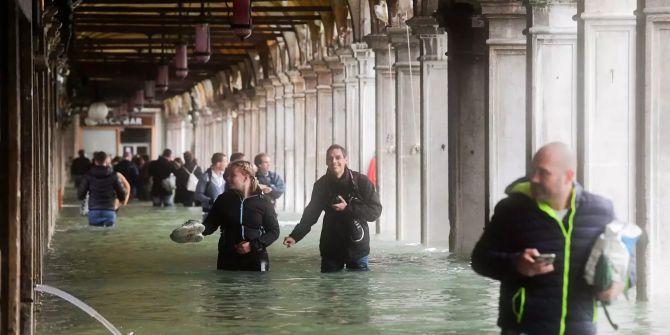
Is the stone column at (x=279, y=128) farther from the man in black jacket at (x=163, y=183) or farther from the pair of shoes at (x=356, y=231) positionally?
the pair of shoes at (x=356, y=231)

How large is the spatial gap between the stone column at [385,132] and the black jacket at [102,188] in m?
4.59

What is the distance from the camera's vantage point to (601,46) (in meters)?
14.5

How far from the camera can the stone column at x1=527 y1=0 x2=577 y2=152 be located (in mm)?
16312

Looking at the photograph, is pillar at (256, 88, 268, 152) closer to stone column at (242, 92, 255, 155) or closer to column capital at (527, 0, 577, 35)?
stone column at (242, 92, 255, 155)

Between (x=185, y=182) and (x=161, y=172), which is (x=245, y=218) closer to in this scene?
(x=185, y=182)

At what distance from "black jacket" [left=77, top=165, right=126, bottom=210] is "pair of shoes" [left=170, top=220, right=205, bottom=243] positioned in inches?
444

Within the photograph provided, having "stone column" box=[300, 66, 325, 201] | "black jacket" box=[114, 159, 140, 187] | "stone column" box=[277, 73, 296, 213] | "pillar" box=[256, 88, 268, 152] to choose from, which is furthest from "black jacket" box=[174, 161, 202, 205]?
"pillar" box=[256, 88, 268, 152]

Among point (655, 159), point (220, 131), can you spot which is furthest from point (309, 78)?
point (220, 131)

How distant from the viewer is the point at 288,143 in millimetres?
41438

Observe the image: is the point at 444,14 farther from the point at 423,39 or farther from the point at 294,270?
the point at 294,270

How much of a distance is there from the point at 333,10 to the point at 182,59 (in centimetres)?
401

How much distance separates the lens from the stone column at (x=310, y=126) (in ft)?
121

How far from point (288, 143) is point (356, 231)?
2531cm

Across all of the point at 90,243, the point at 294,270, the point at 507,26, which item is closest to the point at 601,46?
the point at 507,26
